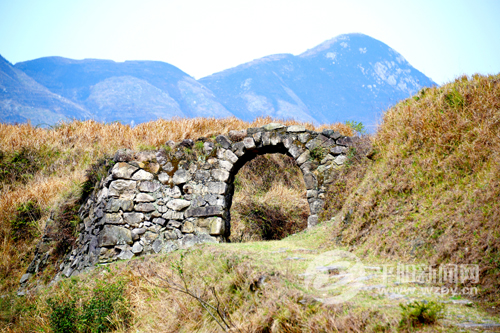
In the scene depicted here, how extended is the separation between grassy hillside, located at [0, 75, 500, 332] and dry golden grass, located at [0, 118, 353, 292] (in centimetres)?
36

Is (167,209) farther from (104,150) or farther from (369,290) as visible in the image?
(369,290)

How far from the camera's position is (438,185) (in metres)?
4.59

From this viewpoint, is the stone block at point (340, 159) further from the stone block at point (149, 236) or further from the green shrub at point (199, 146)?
the stone block at point (149, 236)

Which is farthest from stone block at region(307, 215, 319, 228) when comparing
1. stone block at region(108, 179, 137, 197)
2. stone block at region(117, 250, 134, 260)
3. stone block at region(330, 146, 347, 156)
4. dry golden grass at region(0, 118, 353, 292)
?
stone block at region(108, 179, 137, 197)

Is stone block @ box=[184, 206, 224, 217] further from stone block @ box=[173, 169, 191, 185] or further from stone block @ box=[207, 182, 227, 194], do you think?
Result: stone block @ box=[173, 169, 191, 185]

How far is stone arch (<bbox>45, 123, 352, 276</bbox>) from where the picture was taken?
7.65 meters

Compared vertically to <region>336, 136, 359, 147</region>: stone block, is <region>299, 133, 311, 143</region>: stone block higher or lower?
higher

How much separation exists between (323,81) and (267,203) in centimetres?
5942

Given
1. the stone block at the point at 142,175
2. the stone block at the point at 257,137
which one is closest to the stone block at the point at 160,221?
the stone block at the point at 142,175

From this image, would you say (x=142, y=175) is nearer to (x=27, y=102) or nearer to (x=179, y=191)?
(x=179, y=191)

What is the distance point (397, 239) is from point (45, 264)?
313 inches

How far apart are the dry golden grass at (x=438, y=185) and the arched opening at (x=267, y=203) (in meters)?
4.73

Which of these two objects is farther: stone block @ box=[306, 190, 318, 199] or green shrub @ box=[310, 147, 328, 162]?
green shrub @ box=[310, 147, 328, 162]

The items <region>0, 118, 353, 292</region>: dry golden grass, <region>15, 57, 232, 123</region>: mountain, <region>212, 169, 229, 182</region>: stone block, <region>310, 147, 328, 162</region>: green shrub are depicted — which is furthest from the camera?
<region>15, 57, 232, 123</region>: mountain
